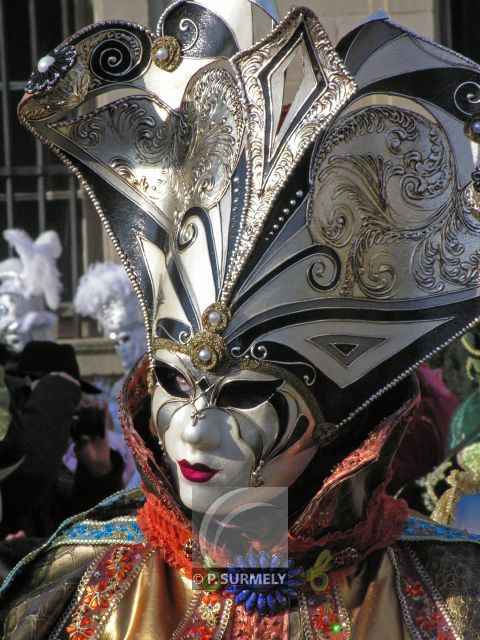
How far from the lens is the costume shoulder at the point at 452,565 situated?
2.88 metres

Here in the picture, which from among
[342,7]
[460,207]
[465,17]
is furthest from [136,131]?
[465,17]

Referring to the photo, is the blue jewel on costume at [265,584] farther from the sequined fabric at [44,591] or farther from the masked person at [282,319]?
the sequined fabric at [44,591]

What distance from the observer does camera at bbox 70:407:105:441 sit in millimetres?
4820

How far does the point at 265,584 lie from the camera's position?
113 inches

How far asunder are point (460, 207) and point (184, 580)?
3.01ft

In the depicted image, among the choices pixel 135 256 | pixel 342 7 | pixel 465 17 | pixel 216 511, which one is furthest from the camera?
pixel 465 17

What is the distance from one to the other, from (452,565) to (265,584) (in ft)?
1.25

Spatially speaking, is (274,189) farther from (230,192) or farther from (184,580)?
(184,580)

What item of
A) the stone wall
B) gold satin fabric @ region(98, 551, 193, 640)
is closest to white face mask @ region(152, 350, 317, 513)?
gold satin fabric @ region(98, 551, 193, 640)

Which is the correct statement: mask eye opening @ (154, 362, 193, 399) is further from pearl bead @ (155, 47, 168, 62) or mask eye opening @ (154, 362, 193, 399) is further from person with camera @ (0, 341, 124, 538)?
person with camera @ (0, 341, 124, 538)

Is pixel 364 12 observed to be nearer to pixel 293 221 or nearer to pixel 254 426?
pixel 293 221

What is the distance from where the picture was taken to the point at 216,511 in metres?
2.81

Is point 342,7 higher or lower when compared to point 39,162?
higher

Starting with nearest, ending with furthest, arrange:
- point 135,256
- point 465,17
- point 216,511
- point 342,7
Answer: point 216,511
point 135,256
point 342,7
point 465,17
